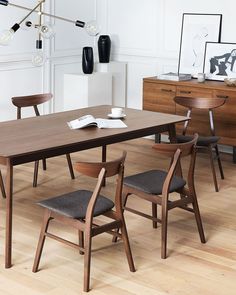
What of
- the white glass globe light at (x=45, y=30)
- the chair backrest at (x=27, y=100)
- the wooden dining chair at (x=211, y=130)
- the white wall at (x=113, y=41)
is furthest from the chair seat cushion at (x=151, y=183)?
the white wall at (x=113, y=41)

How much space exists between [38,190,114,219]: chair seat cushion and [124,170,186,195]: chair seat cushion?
401 mm

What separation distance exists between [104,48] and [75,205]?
4415 millimetres

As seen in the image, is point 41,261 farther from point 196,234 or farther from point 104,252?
point 196,234

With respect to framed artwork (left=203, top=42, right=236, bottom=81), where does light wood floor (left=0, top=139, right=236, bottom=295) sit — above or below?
below

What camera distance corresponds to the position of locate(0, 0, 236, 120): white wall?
7527 millimetres

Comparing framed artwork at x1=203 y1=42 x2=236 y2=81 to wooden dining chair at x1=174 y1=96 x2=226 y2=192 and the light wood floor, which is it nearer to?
wooden dining chair at x1=174 y1=96 x2=226 y2=192

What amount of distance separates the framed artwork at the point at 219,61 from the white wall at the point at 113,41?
0.14 metres

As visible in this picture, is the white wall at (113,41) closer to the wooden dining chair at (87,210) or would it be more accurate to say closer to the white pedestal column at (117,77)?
the white pedestal column at (117,77)

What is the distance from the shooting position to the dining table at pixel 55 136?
430cm

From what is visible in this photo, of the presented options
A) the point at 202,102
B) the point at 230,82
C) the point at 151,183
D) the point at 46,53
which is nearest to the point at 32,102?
the point at 202,102

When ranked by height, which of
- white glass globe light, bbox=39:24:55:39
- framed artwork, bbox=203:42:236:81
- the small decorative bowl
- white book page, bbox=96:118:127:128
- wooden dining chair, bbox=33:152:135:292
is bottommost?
wooden dining chair, bbox=33:152:135:292

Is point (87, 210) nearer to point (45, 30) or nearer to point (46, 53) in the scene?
point (45, 30)

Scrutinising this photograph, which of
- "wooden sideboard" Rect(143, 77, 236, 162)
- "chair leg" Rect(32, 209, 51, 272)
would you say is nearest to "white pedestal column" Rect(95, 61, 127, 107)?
"wooden sideboard" Rect(143, 77, 236, 162)

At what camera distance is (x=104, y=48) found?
827 centimetres
